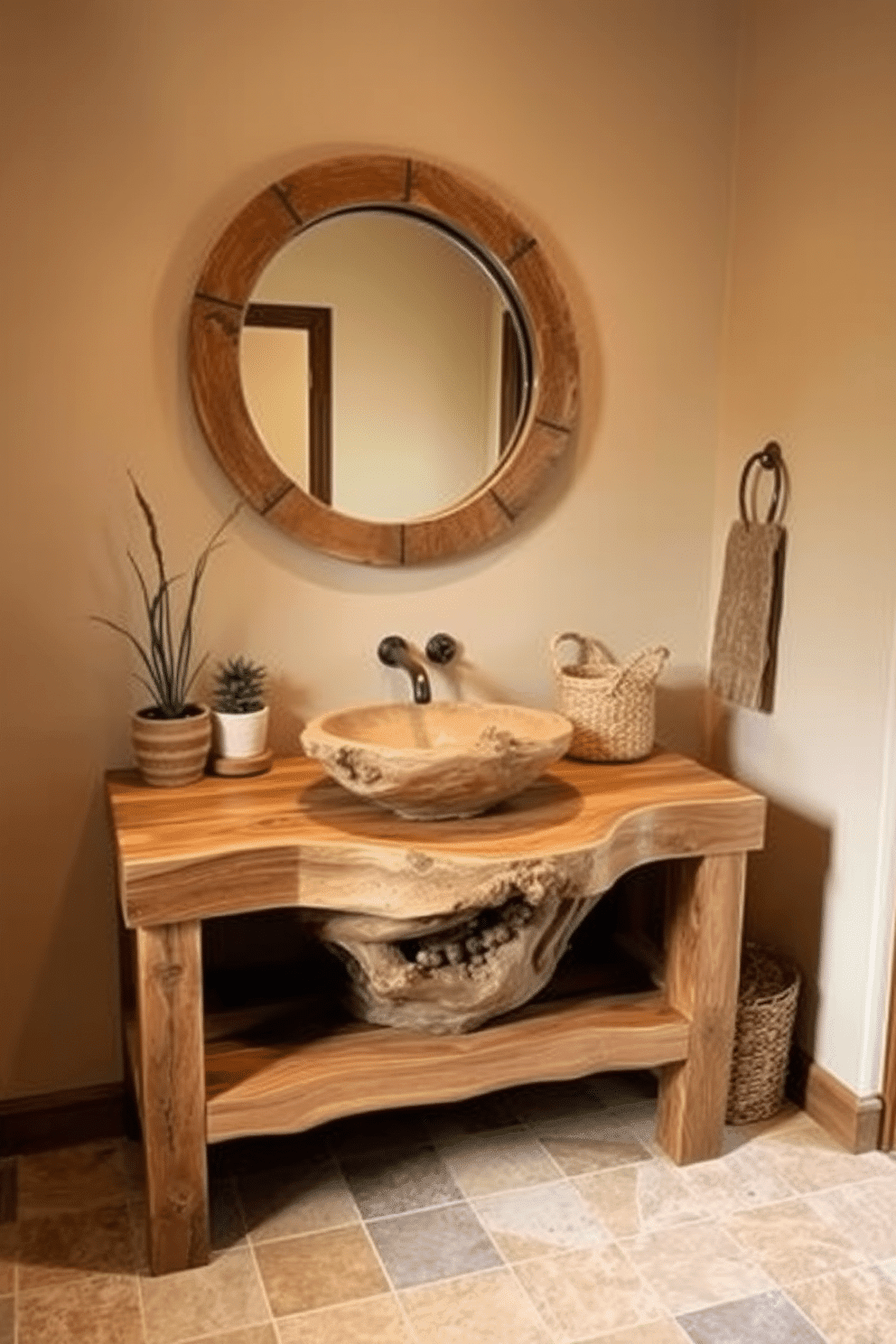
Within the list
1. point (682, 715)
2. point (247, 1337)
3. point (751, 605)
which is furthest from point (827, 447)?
point (247, 1337)

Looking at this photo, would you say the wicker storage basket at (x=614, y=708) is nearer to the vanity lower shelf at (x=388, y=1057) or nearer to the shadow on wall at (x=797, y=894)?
the shadow on wall at (x=797, y=894)

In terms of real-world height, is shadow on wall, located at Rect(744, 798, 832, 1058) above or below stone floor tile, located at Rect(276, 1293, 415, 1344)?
above

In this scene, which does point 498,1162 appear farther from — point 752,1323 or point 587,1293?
point 752,1323

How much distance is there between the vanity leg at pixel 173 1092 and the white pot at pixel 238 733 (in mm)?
416

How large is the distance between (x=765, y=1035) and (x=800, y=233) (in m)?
1.54

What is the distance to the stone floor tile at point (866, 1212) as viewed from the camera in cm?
198

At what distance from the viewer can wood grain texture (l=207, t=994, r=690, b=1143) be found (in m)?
1.91

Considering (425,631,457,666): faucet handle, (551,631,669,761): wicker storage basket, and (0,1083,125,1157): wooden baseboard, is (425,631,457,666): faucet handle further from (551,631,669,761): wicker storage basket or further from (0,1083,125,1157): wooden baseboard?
(0,1083,125,1157): wooden baseboard

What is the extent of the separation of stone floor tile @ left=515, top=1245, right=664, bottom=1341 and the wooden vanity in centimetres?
29

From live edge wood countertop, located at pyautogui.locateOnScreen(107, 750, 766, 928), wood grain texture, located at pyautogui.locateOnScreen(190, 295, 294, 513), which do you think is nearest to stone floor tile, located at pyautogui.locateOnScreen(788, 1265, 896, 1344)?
live edge wood countertop, located at pyautogui.locateOnScreen(107, 750, 766, 928)

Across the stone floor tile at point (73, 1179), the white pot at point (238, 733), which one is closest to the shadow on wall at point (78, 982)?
the stone floor tile at point (73, 1179)

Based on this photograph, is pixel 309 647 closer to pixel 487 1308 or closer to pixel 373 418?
pixel 373 418

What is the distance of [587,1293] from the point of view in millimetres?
1857

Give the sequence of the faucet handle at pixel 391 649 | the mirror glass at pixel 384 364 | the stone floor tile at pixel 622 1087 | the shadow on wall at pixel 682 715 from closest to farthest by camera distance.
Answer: the mirror glass at pixel 384 364, the faucet handle at pixel 391 649, the stone floor tile at pixel 622 1087, the shadow on wall at pixel 682 715
